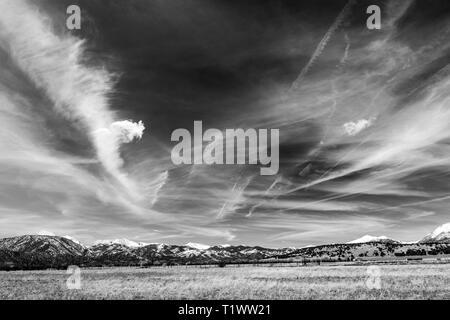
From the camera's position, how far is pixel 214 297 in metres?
26.7

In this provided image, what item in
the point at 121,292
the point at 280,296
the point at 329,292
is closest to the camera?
the point at 280,296
